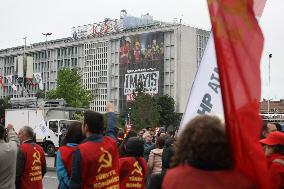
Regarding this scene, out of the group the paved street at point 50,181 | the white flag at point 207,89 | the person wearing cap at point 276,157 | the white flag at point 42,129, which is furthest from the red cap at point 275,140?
the white flag at point 42,129

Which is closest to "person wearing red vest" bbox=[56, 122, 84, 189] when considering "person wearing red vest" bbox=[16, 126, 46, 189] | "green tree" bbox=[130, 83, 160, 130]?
"person wearing red vest" bbox=[16, 126, 46, 189]

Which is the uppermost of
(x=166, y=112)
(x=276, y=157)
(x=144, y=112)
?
(x=276, y=157)

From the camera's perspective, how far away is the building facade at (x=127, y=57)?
101 metres

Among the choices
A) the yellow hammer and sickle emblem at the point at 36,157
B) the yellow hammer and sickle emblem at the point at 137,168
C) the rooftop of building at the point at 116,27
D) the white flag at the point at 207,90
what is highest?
the rooftop of building at the point at 116,27

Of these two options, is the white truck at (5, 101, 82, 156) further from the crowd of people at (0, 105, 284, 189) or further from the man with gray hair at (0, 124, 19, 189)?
the man with gray hair at (0, 124, 19, 189)

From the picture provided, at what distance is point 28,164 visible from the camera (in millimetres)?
7414

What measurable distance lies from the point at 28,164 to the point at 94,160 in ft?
7.96

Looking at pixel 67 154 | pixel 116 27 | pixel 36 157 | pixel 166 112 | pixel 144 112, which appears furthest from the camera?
pixel 116 27

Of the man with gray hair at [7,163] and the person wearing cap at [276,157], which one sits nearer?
the person wearing cap at [276,157]

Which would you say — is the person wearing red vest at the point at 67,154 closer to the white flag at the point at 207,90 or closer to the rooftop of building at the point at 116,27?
the white flag at the point at 207,90

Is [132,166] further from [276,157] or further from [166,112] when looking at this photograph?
[166,112]

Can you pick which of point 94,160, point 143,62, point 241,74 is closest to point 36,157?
point 94,160

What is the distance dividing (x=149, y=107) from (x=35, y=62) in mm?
62160

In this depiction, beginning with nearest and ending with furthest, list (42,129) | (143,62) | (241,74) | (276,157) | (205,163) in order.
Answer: (241,74) → (205,163) → (276,157) → (42,129) → (143,62)
